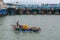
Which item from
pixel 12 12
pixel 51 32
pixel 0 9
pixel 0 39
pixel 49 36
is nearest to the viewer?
pixel 0 39

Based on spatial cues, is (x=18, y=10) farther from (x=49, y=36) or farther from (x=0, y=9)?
(x=49, y=36)

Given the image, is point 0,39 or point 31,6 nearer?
point 0,39

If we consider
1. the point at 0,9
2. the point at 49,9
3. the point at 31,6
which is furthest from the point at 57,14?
the point at 0,9

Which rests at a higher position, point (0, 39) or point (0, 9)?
point (0, 39)

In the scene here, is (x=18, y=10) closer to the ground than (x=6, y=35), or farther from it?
closer to the ground

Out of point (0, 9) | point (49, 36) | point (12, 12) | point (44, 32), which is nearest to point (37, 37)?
point (49, 36)

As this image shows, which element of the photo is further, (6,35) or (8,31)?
(8,31)

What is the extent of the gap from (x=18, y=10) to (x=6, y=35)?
5377 centimetres

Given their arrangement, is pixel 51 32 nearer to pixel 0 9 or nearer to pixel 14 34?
pixel 14 34

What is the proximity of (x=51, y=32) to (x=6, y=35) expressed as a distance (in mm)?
7856

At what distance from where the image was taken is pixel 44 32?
51.6m

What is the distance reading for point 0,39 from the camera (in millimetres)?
43625

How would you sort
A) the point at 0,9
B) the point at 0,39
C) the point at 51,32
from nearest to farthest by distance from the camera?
1. the point at 0,39
2. the point at 51,32
3. the point at 0,9

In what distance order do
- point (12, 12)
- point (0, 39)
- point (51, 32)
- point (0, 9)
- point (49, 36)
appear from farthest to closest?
point (12, 12), point (0, 9), point (51, 32), point (49, 36), point (0, 39)
